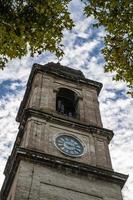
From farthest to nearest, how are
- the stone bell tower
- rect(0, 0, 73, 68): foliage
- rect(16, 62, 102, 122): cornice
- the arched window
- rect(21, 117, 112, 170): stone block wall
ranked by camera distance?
rect(16, 62, 102, 122): cornice → the arched window → rect(21, 117, 112, 170): stone block wall → the stone bell tower → rect(0, 0, 73, 68): foliage

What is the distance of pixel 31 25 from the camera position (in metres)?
8.77

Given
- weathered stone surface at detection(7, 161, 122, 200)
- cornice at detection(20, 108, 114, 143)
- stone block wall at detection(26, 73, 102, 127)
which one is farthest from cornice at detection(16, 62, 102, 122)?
weathered stone surface at detection(7, 161, 122, 200)

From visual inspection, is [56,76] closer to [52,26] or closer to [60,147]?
[60,147]

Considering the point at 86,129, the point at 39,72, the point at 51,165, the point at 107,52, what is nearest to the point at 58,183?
the point at 51,165

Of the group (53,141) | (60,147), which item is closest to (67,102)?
(53,141)

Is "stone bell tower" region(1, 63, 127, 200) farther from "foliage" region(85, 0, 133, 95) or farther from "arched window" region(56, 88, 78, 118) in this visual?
"foliage" region(85, 0, 133, 95)

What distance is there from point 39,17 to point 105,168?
42.9ft

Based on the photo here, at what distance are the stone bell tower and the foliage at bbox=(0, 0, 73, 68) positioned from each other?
929 cm

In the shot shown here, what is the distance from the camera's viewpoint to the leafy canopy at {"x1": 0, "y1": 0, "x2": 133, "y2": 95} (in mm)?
8625

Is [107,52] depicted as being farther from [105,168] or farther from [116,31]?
[105,168]

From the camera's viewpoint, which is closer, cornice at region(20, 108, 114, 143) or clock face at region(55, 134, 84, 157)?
clock face at region(55, 134, 84, 157)

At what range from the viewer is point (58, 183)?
59.5 ft

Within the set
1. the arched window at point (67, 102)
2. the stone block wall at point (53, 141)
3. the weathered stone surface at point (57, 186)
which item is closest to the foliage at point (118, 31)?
the weathered stone surface at point (57, 186)

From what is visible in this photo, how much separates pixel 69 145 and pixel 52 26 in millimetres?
13172
